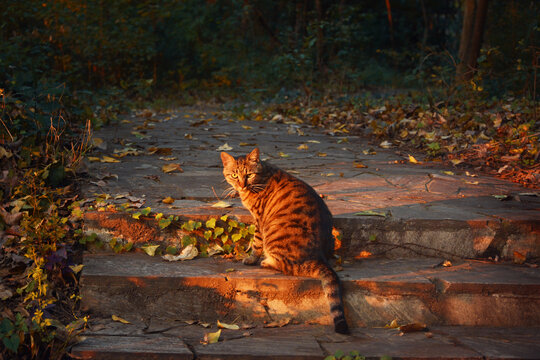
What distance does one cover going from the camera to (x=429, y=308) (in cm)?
296

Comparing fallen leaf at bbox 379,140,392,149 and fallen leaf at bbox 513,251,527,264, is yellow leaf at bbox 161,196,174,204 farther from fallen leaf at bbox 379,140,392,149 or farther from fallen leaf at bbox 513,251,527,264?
fallen leaf at bbox 379,140,392,149

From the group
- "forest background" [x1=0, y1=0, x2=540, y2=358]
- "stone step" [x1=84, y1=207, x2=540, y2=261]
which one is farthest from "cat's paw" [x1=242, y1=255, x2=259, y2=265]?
"forest background" [x1=0, y1=0, x2=540, y2=358]

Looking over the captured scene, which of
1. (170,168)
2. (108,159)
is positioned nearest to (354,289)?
(170,168)

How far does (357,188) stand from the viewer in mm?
4418

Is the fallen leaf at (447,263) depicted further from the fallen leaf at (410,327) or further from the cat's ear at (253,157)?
the cat's ear at (253,157)

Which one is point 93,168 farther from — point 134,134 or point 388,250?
point 388,250

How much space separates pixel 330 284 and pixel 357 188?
173 cm

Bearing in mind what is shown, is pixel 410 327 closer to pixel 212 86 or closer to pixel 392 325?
pixel 392 325

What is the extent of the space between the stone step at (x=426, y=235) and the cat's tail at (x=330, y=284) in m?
0.54

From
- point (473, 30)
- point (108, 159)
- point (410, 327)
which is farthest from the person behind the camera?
point (473, 30)

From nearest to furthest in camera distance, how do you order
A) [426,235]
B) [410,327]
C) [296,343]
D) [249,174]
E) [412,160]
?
1. [296,343]
2. [410,327]
3. [426,235]
4. [249,174]
5. [412,160]

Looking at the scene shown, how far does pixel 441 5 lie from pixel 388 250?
1744cm

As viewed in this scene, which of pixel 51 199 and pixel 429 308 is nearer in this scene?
pixel 429 308

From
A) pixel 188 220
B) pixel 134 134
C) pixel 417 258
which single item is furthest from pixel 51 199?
pixel 134 134
